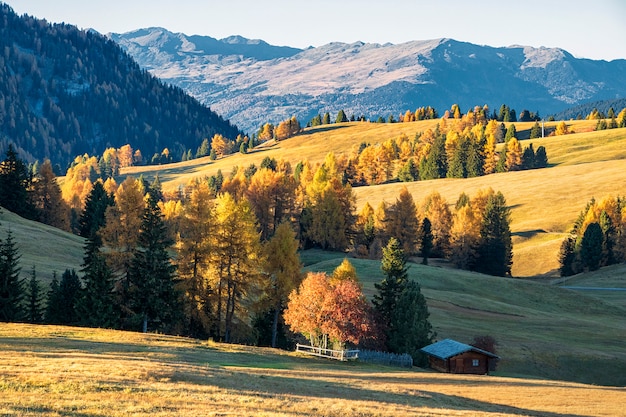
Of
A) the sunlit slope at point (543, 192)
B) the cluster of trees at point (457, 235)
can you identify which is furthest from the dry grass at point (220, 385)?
the sunlit slope at point (543, 192)

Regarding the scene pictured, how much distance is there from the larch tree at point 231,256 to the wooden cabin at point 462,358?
16426 millimetres

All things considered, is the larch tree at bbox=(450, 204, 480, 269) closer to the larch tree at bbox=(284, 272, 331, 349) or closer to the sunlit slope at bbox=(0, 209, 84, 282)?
the sunlit slope at bbox=(0, 209, 84, 282)

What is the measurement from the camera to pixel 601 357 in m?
63.7

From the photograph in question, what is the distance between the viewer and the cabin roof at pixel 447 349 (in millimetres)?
58303

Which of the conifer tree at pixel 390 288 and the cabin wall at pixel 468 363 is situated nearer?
the cabin wall at pixel 468 363

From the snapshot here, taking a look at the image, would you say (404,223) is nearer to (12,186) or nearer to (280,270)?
(12,186)

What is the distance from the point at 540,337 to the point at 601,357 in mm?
7053

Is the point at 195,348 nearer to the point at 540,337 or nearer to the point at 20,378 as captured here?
the point at 20,378

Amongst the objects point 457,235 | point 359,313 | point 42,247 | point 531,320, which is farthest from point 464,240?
point 42,247

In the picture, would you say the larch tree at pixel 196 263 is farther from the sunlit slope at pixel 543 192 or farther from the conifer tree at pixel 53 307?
the sunlit slope at pixel 543 192

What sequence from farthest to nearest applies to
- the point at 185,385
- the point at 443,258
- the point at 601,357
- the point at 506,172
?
1. the point at 506,172
2. the point at 443,258
3. the point at 601,357
4. the point at 185,385

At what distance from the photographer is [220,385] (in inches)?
1297

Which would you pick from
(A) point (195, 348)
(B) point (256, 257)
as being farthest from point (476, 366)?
(A) point (195, 348)

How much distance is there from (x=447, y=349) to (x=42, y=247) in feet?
151
